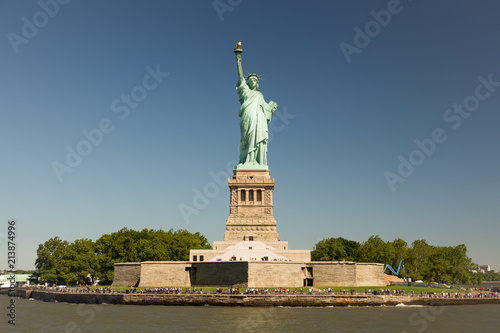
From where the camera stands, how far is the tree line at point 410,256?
84.8 m

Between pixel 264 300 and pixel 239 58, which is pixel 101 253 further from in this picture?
pixel 264 300

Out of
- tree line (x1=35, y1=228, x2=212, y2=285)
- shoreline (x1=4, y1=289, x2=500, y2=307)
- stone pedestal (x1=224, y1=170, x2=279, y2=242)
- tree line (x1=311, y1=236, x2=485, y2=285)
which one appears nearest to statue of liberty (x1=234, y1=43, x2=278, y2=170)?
stone pedestal (x1=224, y1=170, x2=279, y2=242)

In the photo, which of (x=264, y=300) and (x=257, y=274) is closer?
(x=264, y=300)

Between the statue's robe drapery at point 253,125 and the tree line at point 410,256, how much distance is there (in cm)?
2243

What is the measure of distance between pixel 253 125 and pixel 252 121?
68 cm

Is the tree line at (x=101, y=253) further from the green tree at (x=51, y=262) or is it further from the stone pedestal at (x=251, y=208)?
the stone pedestal at (x=251, y=208)

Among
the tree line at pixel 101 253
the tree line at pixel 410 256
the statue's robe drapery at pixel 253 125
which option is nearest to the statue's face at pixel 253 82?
the statue's robe drapery at pixel 253 125

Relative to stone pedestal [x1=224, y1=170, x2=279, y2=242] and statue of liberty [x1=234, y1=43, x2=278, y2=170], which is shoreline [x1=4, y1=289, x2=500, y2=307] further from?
statue of liberty [x1=234, y1=43, x2=278, y2=170]

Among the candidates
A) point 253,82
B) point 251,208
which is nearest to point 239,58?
point 253,82

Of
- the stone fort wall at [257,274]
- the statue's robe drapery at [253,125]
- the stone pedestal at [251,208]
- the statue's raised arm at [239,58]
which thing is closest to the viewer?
the stone fort wall at [257,274]

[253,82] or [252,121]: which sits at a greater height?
[253,82]

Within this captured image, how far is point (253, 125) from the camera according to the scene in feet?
268

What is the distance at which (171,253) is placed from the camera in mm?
80688

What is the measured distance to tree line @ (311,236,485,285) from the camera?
3337 inches
